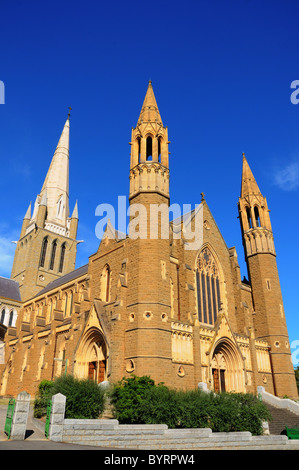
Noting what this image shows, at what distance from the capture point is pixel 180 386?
69.3 feet

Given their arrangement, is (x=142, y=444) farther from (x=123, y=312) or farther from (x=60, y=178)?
(x=60, y=178)

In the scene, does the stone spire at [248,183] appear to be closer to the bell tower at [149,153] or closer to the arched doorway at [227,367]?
the bell tower at [149,153]

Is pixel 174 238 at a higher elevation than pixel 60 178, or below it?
below

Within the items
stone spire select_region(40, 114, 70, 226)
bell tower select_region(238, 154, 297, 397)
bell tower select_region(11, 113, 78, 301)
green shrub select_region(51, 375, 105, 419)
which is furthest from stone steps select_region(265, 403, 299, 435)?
stone spire select_region(40, 114, 70, 226)

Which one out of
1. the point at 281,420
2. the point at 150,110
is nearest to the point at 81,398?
the point at 281,420

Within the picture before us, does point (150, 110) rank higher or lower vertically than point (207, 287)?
higher

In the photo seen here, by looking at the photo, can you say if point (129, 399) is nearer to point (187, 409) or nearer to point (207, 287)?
point (187, 409)

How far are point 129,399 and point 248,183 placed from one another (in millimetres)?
26812

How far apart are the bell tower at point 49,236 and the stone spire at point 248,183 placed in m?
31.9

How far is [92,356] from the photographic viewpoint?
77.9ft

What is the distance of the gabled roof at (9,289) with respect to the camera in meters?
49.1

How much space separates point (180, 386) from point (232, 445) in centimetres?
778
